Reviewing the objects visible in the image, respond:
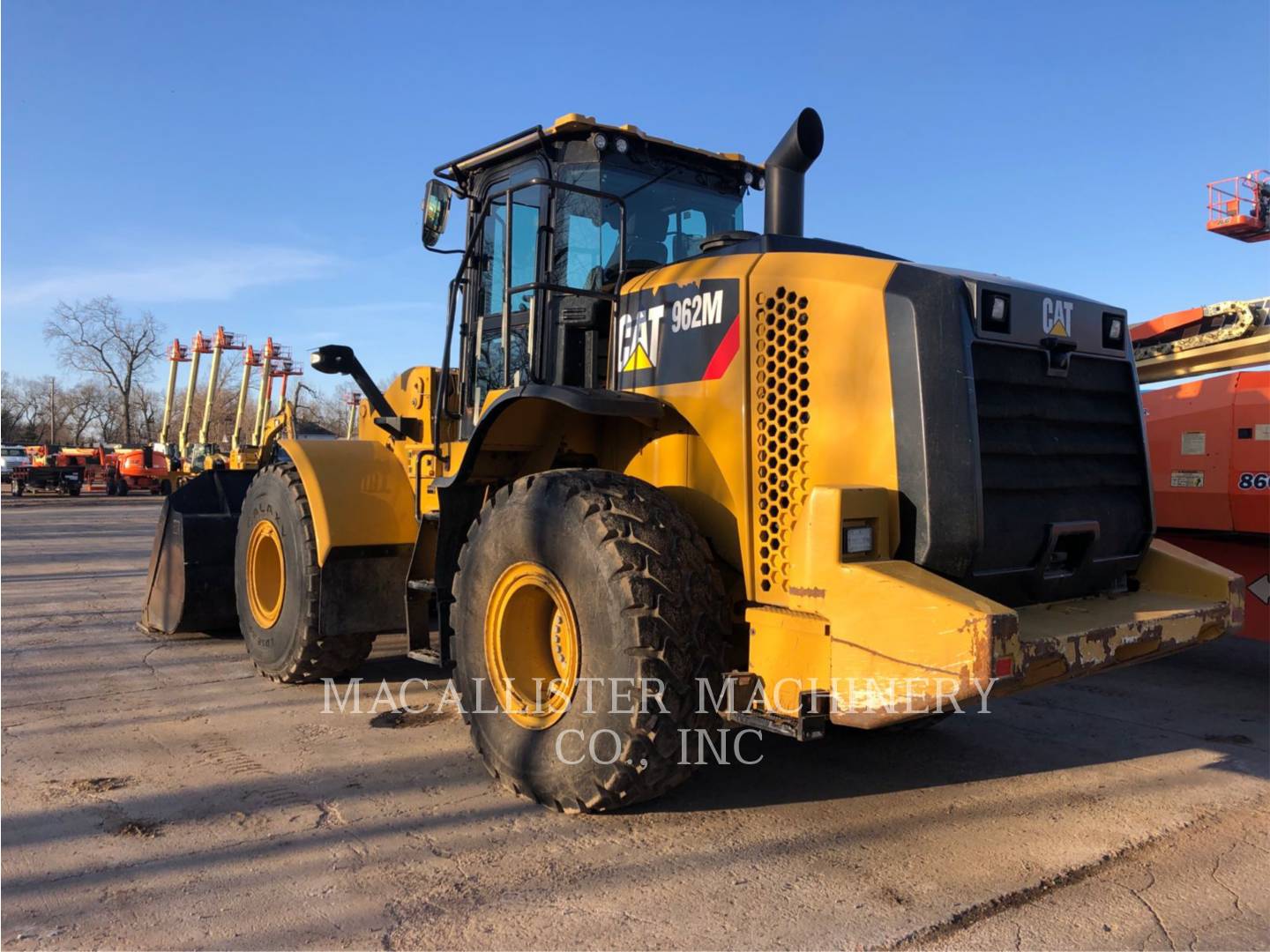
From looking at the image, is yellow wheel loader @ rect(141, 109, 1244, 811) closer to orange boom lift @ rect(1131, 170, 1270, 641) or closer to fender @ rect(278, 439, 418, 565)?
fender @ rect(278, 439, 418, 565)

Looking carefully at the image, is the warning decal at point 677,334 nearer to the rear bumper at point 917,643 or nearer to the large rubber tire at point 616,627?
the large rubber tire at point 616,627

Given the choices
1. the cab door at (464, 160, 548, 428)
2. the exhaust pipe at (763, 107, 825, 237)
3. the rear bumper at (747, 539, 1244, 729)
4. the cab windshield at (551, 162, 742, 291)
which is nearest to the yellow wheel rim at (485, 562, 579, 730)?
the rear bumper at (747, 539, 1244, 729)

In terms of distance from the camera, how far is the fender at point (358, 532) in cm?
557

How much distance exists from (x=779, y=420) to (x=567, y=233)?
1.75 metres

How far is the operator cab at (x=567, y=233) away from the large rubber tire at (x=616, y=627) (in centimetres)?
94

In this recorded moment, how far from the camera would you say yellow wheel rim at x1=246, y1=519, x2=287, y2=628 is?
6.42 m

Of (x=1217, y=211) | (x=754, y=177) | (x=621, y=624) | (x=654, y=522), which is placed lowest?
(x=621, y=624)

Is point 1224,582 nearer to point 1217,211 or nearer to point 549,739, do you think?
point 549,739

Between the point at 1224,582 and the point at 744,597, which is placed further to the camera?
the point at 1224,582

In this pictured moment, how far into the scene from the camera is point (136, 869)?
3354 millimetres

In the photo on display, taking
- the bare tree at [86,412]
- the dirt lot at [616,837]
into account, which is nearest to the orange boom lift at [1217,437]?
the dirt lot at [616,837]

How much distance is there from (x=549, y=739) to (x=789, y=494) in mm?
1397

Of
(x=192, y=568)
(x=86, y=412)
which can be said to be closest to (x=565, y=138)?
(x=192, y=568)

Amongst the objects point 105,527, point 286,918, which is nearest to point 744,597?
point 286,918
